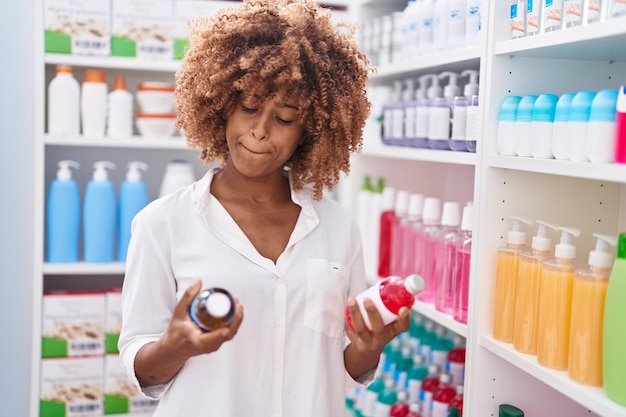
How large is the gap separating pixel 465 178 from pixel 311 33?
1.05m

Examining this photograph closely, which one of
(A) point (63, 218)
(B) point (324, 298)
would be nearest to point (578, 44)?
(B) point (324, 298)

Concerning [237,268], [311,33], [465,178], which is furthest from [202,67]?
[465,178]

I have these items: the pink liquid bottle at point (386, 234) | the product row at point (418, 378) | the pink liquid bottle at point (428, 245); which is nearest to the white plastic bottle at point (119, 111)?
the pink liquid bottle at point (386, 234)

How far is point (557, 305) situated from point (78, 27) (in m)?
1.87

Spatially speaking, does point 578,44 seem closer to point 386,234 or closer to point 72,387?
point 386,234

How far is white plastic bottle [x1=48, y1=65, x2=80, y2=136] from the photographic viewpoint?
238 cm

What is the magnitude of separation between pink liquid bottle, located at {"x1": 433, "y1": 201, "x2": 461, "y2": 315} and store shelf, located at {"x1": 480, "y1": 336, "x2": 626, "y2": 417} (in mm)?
299

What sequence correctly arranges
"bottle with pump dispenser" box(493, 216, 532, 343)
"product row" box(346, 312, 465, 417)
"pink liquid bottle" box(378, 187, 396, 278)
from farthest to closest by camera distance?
"pink liquid bottle" box(378, 187, 396, 278) < "product row" box(346, 312, 465, 417) < "bottle with pump dispenser" box(493, 216, 532, 343)

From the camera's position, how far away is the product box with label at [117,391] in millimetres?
2455

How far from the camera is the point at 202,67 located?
1419mm

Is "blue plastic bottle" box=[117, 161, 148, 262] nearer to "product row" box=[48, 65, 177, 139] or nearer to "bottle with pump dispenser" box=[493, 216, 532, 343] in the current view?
"product row" box=[48, 65, 177, 139]

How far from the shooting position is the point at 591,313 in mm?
1237

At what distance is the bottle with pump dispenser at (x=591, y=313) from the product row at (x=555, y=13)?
410mm

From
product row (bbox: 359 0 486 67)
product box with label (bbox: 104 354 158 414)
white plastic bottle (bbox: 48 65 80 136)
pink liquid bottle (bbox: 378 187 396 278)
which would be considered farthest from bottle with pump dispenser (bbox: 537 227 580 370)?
white plastic bottle (bbox: 48 65 80 136)
